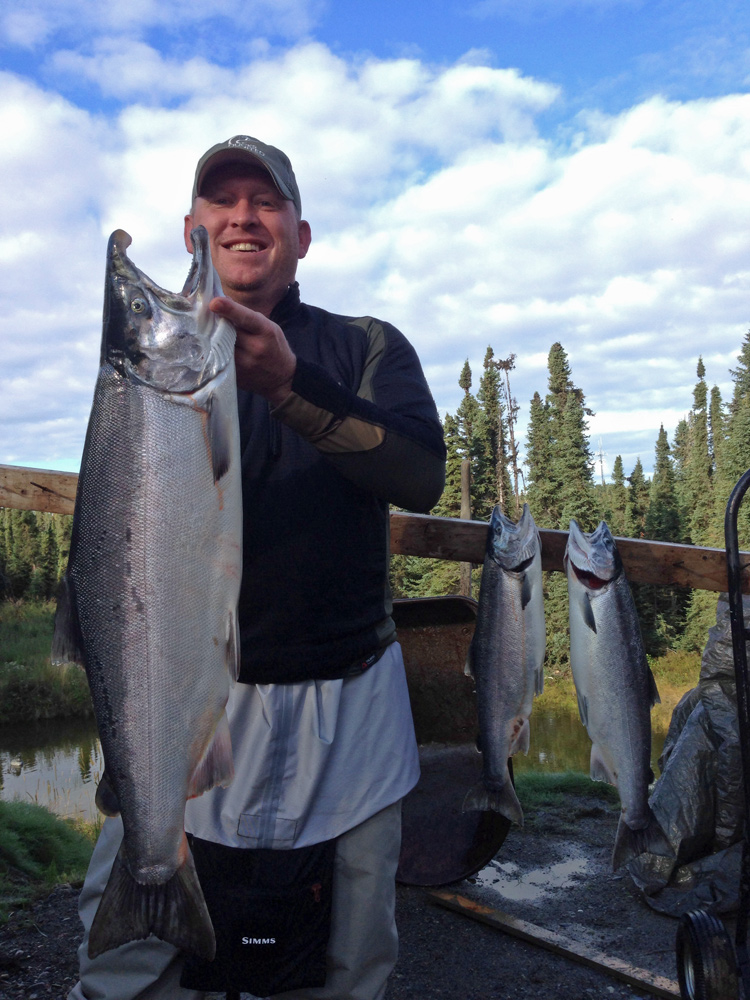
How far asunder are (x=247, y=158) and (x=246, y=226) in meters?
0.22

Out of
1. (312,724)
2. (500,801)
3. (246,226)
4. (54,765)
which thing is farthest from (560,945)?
(54,765)

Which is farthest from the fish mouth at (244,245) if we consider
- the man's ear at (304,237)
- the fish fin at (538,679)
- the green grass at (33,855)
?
the green grass at (33,855)

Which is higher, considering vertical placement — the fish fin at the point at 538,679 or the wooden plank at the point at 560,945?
the fish fin at the point at 538,679

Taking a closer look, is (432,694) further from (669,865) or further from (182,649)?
(182,649)

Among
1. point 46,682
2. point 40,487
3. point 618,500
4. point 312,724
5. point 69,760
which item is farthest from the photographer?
point 618,500

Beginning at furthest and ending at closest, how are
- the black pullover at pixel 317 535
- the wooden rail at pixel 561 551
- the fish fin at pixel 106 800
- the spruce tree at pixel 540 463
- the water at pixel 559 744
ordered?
the spruce tree at pixel 540 463 → the water at pixel 559 744 → the wooden rail at pixel 561 551 → the black pullover at pixel 317 535 → the fish fin at pixel 106 800

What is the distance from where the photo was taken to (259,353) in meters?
1.76

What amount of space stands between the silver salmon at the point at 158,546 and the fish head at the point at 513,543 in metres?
1.64

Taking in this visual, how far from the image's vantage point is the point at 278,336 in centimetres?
178

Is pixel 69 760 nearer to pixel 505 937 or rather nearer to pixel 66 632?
pixel 505 937

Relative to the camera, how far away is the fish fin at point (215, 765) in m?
1.79

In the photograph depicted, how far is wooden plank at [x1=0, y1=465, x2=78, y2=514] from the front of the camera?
12.3 ft

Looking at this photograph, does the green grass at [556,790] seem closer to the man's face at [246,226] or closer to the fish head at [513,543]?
the fish head at [513,543]

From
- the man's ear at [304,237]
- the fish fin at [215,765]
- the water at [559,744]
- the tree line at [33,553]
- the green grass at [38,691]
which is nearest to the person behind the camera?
the fish fin at [215,765]
